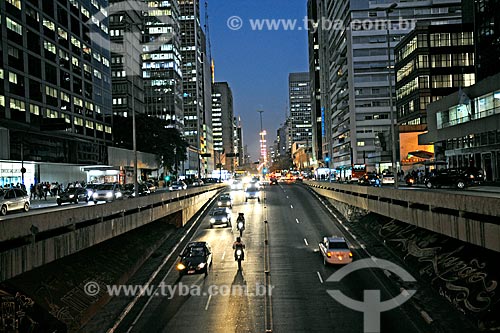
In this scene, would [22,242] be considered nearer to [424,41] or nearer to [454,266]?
[454,266]

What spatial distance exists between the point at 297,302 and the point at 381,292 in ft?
14.1

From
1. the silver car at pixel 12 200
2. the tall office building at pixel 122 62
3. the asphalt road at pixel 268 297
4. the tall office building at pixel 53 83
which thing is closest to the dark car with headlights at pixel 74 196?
the silver car at pixel 12 200

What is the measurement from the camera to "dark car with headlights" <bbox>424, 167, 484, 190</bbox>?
38.6m

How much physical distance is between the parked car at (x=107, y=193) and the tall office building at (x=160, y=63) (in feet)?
376

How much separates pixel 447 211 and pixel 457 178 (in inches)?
627

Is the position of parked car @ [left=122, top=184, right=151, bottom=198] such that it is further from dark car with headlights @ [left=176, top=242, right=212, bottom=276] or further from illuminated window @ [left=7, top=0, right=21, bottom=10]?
illuminated window @ [left=7, top=0, right=21, bottom=10]

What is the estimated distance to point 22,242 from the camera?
17969 mm

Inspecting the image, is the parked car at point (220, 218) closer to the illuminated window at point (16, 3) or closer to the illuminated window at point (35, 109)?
the illuminated window at point (35, 109)

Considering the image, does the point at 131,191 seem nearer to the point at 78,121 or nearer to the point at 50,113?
the point at 50,113

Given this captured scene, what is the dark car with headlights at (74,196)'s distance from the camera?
142ft

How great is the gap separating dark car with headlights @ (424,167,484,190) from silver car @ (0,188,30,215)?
31.9m

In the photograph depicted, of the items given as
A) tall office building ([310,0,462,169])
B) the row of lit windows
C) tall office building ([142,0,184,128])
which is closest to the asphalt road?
the row of lit windows

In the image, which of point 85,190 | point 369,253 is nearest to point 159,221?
point 85,190

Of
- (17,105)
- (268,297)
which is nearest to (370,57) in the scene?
(17,105)
